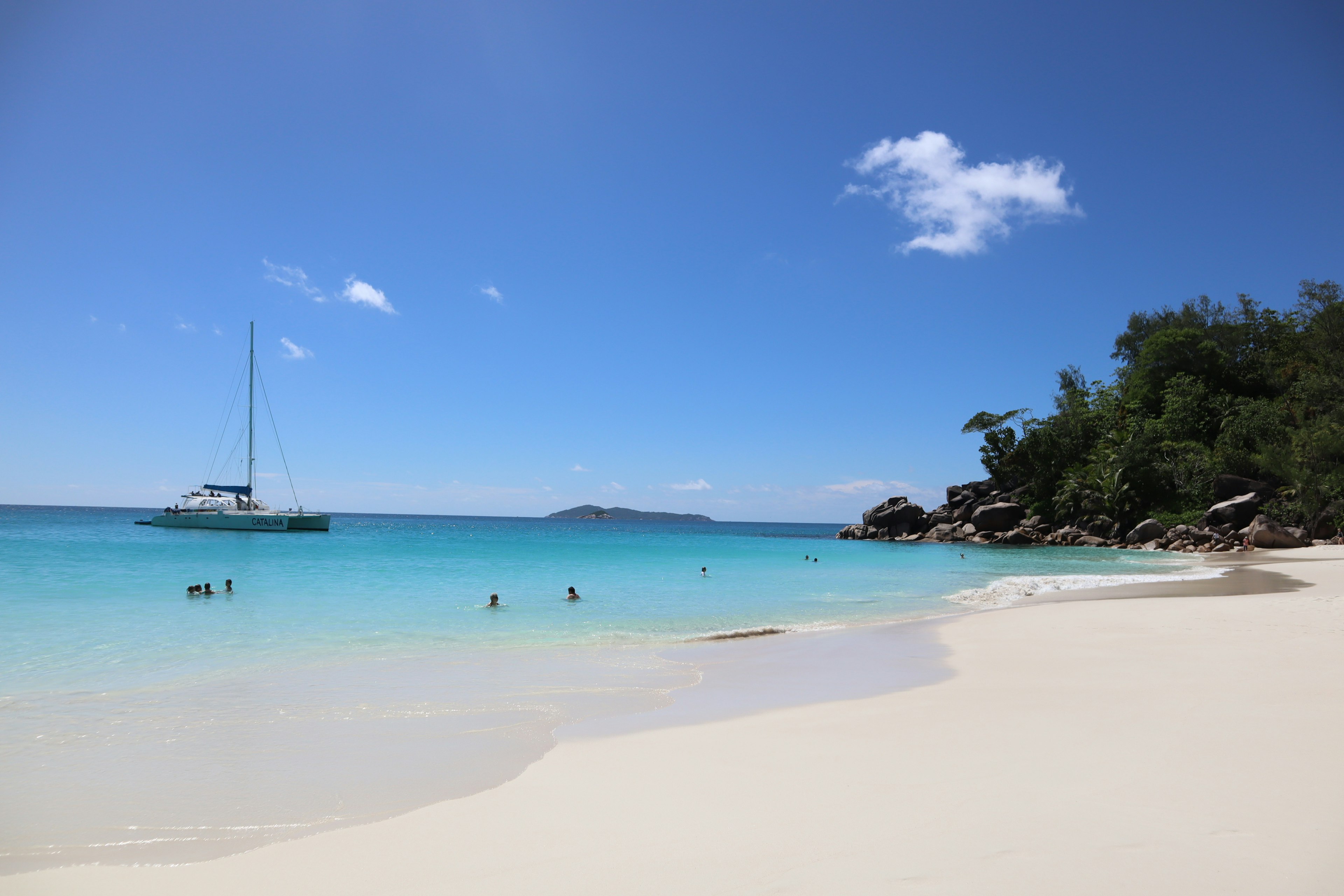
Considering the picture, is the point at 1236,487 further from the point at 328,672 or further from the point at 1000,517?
the point at 328,672

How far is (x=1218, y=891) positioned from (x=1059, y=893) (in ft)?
2.26

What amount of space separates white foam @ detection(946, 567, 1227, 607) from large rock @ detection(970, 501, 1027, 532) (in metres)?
29.7

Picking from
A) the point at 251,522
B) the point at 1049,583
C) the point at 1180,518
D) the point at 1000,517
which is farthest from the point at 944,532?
the point at 251,522

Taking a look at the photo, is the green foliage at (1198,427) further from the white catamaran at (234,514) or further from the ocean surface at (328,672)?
the white catamaran at (234,514)

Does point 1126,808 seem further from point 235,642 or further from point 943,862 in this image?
point 235,642

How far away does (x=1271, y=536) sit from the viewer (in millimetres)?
31797

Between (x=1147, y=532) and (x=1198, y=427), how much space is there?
9991mm

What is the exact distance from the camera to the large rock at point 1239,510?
3569 cm

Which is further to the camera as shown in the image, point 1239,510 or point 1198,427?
point 1198,427

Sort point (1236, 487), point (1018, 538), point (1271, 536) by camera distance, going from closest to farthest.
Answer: point (1271, 536) < point (1236, 487) < point (1018, 538)

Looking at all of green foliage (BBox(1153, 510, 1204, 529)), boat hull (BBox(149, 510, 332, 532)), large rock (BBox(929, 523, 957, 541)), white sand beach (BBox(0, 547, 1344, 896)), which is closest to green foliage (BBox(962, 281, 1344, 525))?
green foliage (BBox(1153, 510, 1204, 529))

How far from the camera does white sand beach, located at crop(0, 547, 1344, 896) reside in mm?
3248

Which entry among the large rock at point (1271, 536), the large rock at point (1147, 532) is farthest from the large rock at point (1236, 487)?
the large rock at point (1271, 536)

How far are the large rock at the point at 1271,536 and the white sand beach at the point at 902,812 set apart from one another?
33.6 m
